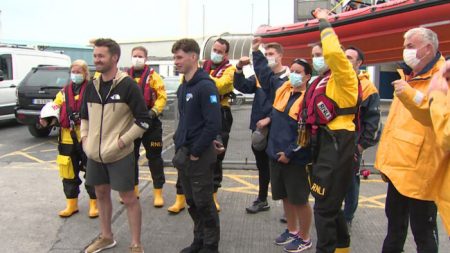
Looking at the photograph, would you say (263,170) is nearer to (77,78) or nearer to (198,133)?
(198,133)

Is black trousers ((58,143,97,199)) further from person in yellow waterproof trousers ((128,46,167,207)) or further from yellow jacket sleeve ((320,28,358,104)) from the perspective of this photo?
yellow jacket sleeve ((320,28,358,104))

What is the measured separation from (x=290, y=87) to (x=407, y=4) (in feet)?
12.7

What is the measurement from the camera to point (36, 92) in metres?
9.93

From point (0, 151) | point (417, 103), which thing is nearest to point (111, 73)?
point (417, 103)

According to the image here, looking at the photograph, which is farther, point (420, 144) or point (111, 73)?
point (111, 73)

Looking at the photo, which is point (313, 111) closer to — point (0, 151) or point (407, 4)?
point (407, 4)

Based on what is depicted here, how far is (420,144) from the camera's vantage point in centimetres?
277

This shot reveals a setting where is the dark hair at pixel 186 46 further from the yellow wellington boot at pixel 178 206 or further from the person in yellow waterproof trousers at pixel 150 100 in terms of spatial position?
the yellow wellington boot at pixel 178 206

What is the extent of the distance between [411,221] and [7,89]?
11136 mm

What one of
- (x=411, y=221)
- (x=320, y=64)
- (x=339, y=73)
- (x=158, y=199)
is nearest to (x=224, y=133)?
(x=158, y=199)

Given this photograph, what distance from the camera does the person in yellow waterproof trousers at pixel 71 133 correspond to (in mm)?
4586

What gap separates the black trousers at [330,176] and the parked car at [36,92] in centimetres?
802

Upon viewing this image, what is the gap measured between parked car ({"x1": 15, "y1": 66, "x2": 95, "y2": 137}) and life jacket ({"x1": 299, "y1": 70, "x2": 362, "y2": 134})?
782cm

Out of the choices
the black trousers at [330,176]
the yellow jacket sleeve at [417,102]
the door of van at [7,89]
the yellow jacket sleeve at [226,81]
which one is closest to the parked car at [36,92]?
the door of van at [7,89]
